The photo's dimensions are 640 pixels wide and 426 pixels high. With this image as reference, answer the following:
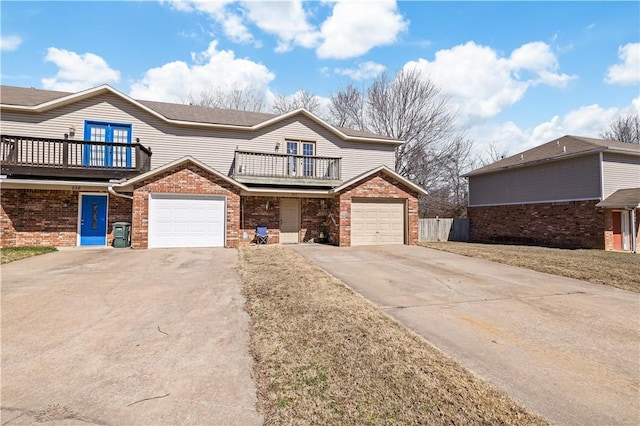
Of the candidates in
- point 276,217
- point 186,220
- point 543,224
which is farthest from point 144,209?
point 543,224

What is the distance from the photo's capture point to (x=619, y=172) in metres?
16.2

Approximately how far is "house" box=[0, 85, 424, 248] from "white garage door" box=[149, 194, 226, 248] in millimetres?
40

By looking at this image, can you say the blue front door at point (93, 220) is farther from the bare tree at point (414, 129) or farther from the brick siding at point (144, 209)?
the bare tree at point (414, 129)

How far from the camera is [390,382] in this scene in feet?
9.91

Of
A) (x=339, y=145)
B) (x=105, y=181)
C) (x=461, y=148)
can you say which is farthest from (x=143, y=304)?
(x=461, y=148)

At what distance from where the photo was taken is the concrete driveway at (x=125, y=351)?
8.72 ft

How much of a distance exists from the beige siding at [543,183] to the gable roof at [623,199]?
0.57 meters

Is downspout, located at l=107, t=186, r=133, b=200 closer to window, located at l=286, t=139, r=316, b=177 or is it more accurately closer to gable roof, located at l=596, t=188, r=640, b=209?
window, located at l=286, t=139, r=316, b=177

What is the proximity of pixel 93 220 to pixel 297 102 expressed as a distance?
70.5 ft

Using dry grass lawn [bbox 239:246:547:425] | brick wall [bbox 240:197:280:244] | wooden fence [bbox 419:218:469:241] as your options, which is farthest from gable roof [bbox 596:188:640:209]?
dry grass lawn [bbox 239:246:547:425]

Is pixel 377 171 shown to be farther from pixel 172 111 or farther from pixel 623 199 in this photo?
pixel 623 199

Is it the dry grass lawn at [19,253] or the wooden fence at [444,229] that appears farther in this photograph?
the wooden fence at [444,229]

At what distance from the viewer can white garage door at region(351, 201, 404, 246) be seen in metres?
14.9

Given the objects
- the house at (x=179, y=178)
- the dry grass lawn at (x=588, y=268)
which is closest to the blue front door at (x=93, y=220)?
the house at (x=179, y=178)
